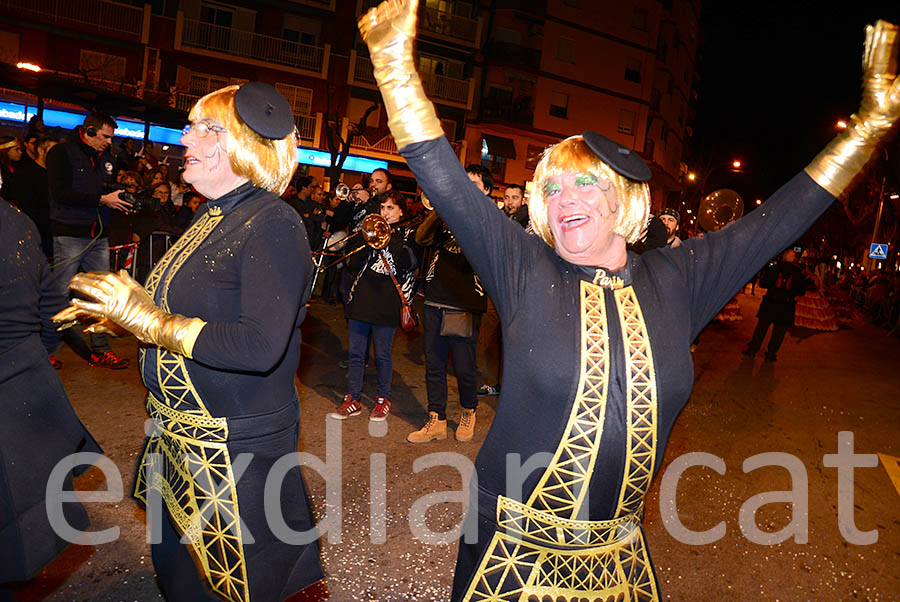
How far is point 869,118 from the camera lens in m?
1.91

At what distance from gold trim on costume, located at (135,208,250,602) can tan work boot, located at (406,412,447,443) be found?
3.25 meters

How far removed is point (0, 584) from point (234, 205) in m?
1.66

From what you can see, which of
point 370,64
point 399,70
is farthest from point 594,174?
point 370,64

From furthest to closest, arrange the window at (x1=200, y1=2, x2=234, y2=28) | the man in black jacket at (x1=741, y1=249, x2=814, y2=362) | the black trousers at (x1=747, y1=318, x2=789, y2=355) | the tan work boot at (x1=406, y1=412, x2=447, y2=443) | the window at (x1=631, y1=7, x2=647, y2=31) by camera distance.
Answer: the window at (x1=631, y1=7, x2=647, y2=31)
the window at (x1=200, y1=2, x2=234, y2=28)
the black trousers at (x1=747, y1=318, x2=789, y2=355)
the man in black jacket at (x1=741, y1=249, x2=814, y2=362)
the tan work boot at (x1=406, y1=412, x2=447, y2=443)

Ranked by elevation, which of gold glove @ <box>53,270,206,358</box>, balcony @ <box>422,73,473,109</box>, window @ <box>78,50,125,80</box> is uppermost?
balcony @ <box>422,73,473,109</box>

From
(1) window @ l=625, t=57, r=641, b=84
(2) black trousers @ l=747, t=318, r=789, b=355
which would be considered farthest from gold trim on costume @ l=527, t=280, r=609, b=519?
(1) window @ l=625, t=57, r=641, b=84

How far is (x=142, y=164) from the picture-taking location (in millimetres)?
11945

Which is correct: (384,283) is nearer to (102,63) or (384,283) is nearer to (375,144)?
(375,144)

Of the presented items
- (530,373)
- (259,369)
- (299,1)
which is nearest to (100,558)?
(259,369)

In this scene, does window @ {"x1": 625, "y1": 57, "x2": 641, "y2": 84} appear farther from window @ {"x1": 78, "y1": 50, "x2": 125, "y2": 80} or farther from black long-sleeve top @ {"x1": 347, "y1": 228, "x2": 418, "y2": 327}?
black long-sleeve top @ {"x1": 347, "y1": 228, "x2": 418, "y2": 327}

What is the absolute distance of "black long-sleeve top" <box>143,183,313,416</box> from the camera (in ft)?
6.33

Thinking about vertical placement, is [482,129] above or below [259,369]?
above

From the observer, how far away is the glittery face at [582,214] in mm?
1761

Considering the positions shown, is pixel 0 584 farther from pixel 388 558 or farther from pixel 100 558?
pixel 388 558
